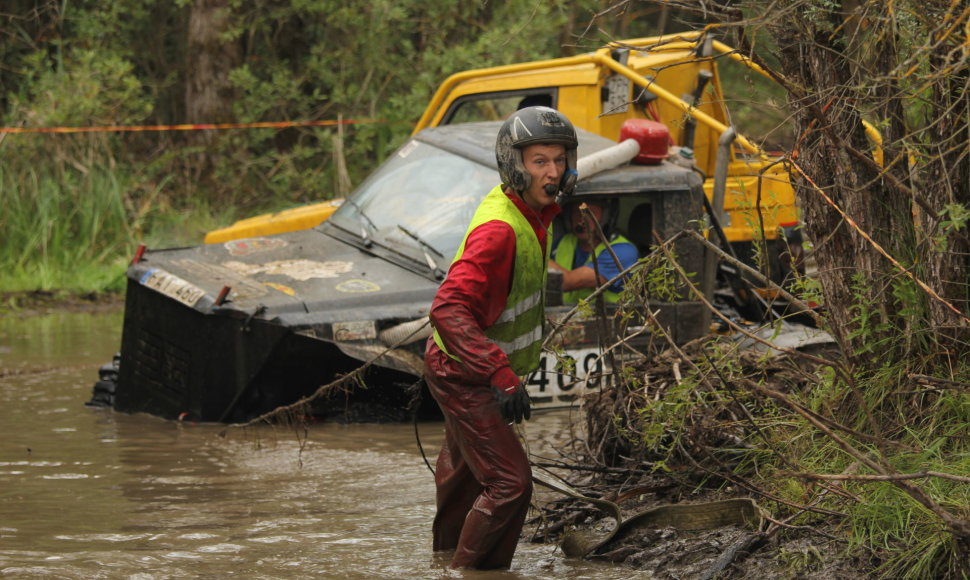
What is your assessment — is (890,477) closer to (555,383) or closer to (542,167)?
(542,167)

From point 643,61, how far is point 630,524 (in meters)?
5.77

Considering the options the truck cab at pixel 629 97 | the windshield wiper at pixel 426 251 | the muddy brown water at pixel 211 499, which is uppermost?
the truck cab at pixel 629 97

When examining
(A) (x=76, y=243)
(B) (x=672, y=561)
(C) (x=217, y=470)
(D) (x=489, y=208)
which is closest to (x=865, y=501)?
(B) (x=672, y=561)

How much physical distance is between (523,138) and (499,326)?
2.34ft

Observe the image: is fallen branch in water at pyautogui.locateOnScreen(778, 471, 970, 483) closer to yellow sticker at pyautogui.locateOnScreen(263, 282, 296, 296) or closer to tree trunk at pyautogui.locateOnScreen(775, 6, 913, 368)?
tree trunk at pyautogui.locateOnScreen(775, 6, 913, 368)

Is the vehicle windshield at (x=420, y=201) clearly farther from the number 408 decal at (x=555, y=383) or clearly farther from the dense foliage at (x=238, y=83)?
the dense foliage at (x=238, y=83)

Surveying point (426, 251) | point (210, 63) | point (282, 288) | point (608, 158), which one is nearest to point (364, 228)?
point (426, 251)

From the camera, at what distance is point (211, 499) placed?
21.2 feet

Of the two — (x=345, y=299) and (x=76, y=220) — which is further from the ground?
(x=76, y=220)

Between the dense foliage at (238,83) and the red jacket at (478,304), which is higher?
the dense foliage at (238,83)

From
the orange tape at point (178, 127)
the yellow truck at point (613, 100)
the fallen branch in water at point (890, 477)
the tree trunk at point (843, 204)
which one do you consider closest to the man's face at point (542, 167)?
the tree trunk at point (843, 204)

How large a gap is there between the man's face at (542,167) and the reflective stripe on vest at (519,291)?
10cm

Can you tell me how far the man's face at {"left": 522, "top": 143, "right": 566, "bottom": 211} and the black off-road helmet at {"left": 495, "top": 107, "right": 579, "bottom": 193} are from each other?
0.02 metres

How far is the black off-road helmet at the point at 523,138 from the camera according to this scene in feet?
16.1
